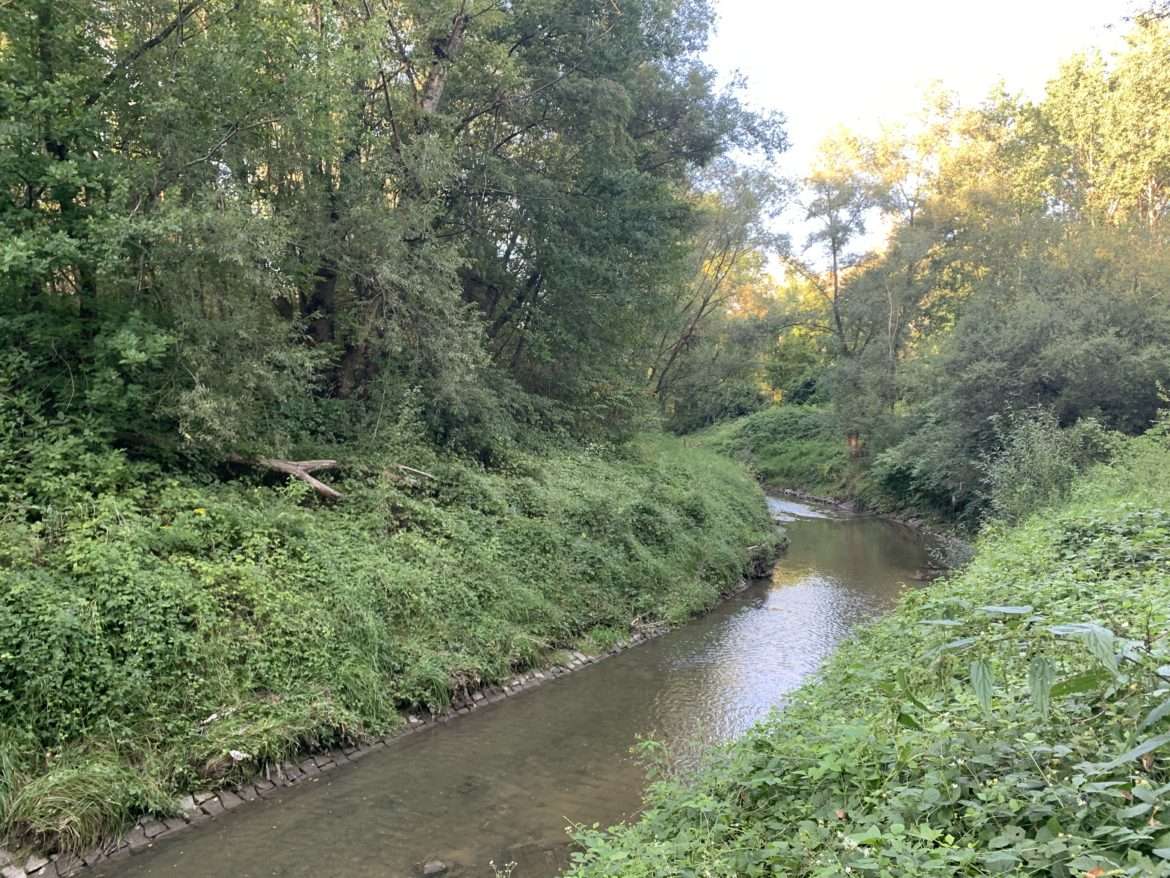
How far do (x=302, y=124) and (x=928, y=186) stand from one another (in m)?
28.8

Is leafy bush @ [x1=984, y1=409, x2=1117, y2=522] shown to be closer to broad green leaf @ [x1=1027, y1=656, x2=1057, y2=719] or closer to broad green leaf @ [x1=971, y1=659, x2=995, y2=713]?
broad green leaf @ [x1=1027, y1=656, x2=1057, y2=719]

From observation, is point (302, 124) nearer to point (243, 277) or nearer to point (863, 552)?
point (243, 277)

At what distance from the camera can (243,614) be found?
7738 millimetres

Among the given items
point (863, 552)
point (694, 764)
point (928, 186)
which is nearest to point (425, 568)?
point (694, 764)

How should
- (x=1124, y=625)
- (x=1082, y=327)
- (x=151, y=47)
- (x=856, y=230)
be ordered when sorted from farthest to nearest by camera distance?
(x=856, y=230)
(x=1082, y=327)
(x=151, y=47)
(x=1124, y=625)

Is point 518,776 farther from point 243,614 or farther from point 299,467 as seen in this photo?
point 299,467

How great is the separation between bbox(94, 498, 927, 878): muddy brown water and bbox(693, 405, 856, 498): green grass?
23401 mm

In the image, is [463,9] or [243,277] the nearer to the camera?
[243,277]

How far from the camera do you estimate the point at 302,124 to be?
31.5 feet

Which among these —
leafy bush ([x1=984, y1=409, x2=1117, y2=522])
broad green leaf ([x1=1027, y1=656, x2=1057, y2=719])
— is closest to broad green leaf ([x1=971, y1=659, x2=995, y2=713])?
broad green leaf ([x1=1027, y1=656, x2=1057, y2=719])

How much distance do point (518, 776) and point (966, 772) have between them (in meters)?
5.15

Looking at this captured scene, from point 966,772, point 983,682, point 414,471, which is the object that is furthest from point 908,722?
point 414,471

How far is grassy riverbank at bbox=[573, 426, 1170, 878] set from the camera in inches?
113

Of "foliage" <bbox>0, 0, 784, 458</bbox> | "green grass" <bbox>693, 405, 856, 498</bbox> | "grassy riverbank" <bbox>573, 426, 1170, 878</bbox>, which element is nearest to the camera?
"grassy riverbank" <bbox>573, 426, 1170, 878</bbox>
